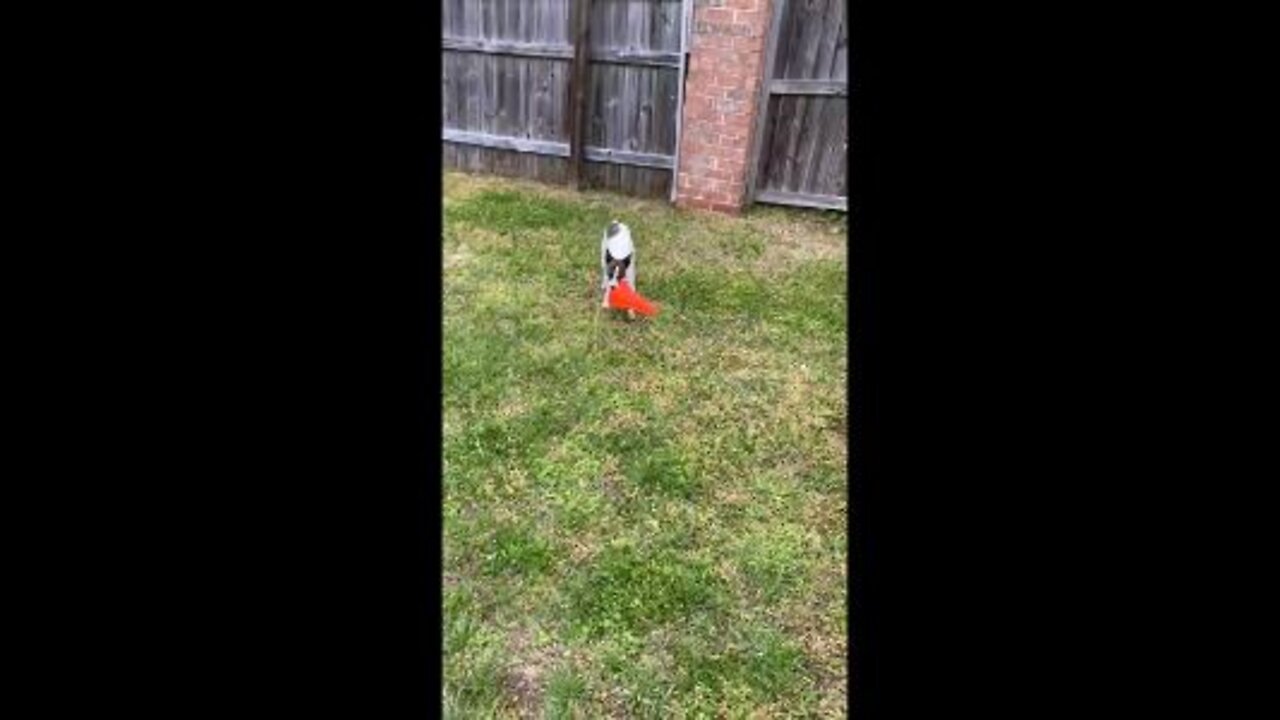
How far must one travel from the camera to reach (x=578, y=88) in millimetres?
8070

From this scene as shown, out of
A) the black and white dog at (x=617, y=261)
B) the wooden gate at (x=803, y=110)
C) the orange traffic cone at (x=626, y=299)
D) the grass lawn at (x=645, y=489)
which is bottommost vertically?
the grass lawn at (x=645, y=489)

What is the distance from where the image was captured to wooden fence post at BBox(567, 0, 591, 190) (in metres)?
7.80

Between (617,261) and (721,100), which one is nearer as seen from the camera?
(617,261)

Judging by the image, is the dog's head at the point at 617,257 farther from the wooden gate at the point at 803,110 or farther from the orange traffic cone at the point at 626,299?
the wooden gate at the point at 803,110

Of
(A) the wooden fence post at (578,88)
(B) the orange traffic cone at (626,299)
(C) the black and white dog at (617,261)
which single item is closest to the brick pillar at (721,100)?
(A) the wooden fence post at (578,88)

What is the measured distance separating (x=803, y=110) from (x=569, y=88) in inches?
89.3

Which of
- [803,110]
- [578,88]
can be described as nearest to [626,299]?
[803,110]

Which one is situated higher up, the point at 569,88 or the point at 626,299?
the point at 569,88

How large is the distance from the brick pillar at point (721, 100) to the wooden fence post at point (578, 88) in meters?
1.09

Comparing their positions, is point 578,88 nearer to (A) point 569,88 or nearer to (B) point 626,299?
(A) point 569,88

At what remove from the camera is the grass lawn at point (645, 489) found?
2.99 metres
